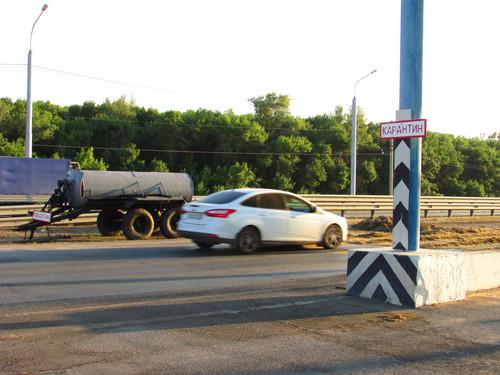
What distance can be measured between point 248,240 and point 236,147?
49.8m

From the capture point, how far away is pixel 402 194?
887 centimetres

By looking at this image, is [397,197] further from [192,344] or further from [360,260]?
[192,344]

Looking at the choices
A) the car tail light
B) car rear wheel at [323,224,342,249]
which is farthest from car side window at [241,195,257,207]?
car rear wheel at [323,224,342,249]

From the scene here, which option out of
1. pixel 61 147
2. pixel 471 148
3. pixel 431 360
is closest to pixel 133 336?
pixel 431 360

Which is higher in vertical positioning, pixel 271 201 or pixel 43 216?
pixel 271 201

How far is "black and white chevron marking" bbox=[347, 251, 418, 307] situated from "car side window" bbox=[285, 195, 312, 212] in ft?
21.0

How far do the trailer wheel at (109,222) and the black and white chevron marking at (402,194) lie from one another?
11611 millimetres

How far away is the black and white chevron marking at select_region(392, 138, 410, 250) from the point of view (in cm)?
880

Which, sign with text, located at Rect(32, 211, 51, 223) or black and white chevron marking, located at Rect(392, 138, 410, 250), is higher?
black and white chevron marking, located at Rect(392, 138, 410, 250)

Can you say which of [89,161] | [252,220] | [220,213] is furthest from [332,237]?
[89,161]

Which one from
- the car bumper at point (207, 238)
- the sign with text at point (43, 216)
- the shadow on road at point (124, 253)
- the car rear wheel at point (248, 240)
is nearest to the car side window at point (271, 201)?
the car rear wheel at point (248, 240)

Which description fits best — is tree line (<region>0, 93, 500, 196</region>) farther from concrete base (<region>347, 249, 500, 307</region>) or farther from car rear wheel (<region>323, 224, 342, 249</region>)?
concrete base (<region>347, 249, 500, 307</region>)

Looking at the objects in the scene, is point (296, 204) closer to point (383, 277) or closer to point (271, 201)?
point (271, 201)

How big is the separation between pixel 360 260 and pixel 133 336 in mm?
3589
